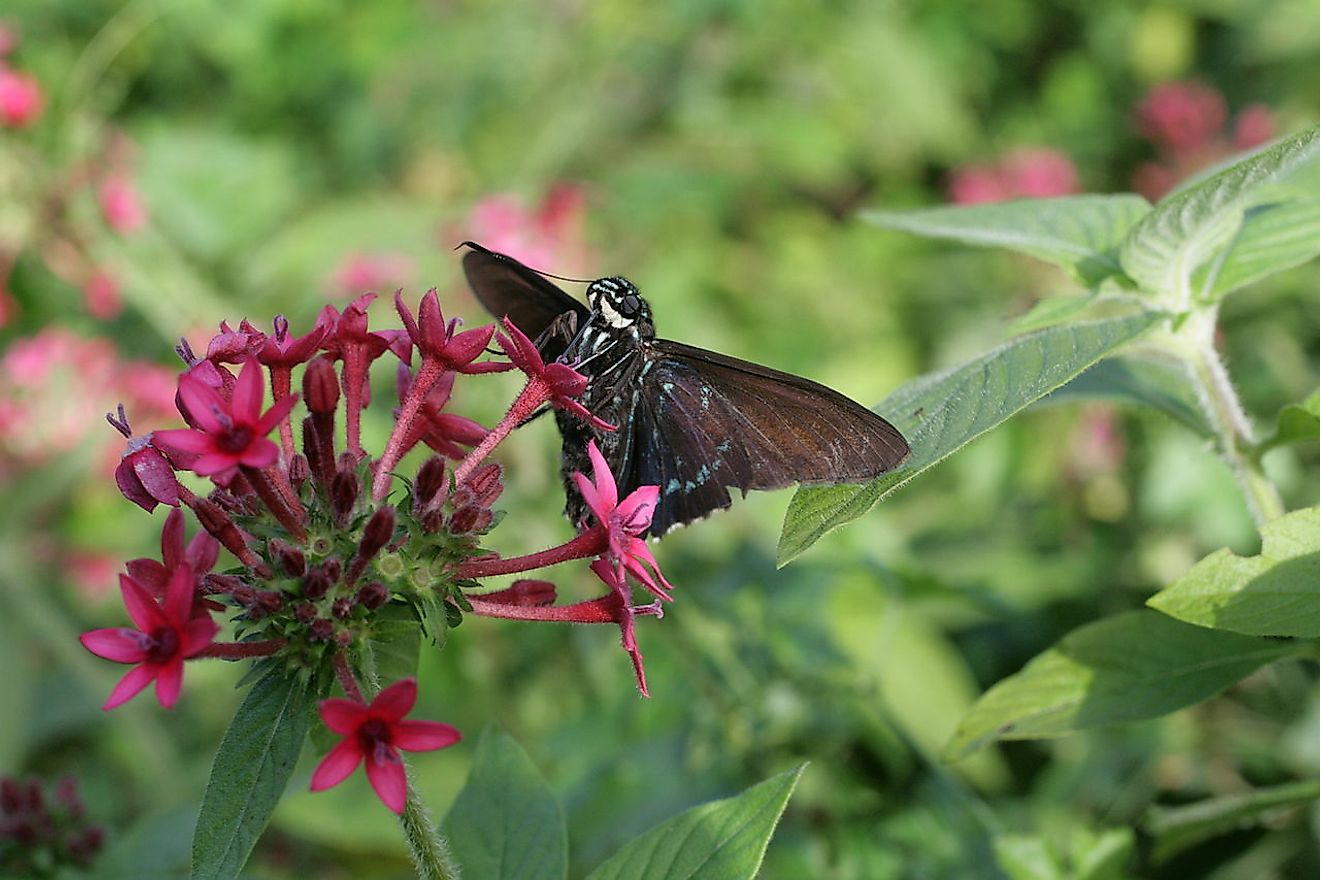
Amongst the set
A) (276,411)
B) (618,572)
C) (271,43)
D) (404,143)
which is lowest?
(618,572)

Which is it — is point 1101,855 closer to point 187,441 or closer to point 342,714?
point 342,714

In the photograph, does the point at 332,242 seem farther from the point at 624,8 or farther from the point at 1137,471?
the point at 1137,471

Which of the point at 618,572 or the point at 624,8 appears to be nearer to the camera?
the point at 618,572

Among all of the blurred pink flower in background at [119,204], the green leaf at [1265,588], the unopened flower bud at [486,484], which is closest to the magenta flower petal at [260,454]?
the unopened flower bud at [486,484]

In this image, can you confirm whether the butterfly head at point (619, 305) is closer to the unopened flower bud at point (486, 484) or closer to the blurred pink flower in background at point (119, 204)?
the unopened flower bud at point (486, 484)

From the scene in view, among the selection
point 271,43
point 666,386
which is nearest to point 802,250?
point 271,43

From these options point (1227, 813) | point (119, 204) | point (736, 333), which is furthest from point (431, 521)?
point (736, 333)
